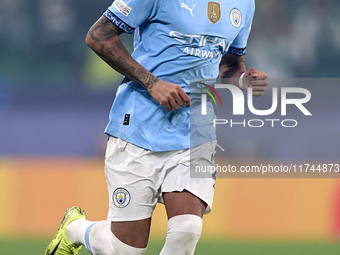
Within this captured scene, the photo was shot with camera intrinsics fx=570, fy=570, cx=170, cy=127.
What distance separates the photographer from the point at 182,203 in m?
2.68

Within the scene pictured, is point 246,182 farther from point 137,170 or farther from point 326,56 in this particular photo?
point 326,56

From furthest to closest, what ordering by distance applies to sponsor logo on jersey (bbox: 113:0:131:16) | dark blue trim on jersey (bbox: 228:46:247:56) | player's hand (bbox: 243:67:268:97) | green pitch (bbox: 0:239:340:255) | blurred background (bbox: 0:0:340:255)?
blurred background (bbox: 0:0:340:255) < green pitch (bbox: 0:239:340:255) < dark blue trim on jersey (bbox: 228:46:247:56) < player's hand (bbox: 243:67:268:97) < sponsor logo on jersey (bbox: 113:0:131:16)

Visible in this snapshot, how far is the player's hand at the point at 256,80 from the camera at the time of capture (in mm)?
3016

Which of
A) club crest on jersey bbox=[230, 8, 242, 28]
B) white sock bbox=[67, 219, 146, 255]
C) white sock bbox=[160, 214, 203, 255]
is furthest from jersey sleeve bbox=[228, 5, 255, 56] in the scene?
white sock bbox=[67, 219, 146, 255]

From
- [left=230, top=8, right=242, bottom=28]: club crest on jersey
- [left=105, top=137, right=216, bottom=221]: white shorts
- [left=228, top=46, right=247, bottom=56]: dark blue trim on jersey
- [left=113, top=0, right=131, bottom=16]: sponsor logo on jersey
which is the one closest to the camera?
[left=113, top=0, right=131, bottom=16]: sponsor logo on jersey

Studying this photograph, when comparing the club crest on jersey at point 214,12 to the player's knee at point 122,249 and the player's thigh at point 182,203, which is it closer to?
the player's thigh at point 182,203

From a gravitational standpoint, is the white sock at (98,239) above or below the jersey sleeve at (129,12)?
below

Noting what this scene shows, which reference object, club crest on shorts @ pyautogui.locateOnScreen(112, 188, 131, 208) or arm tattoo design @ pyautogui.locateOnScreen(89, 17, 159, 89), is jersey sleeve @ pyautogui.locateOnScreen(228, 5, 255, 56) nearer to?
arm tattoo design @ pyautogui.locateOnScreen(89, 17, 159, 89)

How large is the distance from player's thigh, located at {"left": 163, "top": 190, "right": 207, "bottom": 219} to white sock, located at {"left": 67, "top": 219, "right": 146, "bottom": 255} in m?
0.27

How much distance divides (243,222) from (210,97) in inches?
76.4

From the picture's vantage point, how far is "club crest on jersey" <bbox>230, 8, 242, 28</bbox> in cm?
288

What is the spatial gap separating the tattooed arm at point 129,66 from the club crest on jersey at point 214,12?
1.29ft

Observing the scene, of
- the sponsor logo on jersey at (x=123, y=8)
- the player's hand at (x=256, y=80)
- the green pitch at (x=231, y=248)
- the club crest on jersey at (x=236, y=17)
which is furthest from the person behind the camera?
Result: the green pitch at (x=231, y=248)

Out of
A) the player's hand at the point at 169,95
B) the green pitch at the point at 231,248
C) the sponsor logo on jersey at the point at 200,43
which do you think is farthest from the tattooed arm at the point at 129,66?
the green pitch at the point at 231,248
